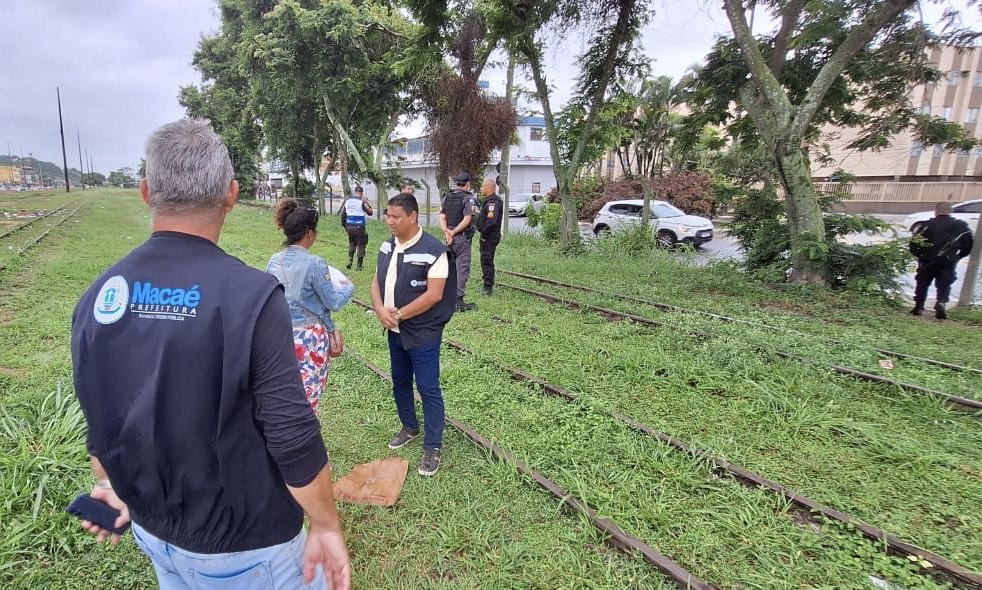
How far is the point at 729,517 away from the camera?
280 cm

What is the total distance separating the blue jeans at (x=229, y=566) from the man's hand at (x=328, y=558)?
3 cm

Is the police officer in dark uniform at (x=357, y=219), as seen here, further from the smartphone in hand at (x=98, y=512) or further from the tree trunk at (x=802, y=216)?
the smartphone in hand at (x=98, y=512)

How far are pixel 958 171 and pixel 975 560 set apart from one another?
4253cm

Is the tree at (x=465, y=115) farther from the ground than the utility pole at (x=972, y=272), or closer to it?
farther from the ground

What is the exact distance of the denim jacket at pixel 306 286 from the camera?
271 centimetres

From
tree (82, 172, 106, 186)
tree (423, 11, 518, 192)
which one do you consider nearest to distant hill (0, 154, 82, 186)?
tree (82, 172, 106, 186)

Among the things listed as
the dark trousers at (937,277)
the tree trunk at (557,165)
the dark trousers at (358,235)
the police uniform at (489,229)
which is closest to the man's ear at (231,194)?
the police uniform at (489,229)

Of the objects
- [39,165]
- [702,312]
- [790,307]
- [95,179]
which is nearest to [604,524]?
[702,312]

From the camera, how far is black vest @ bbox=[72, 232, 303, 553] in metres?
1.07

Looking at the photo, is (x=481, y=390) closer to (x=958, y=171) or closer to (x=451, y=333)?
(x=451, y=333)

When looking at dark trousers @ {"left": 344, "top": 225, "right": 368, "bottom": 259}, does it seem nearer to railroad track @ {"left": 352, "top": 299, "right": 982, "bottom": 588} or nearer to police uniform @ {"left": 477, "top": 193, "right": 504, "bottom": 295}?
police uniform @ {"left": 477, "top": 193, "right": 504, "bottom": 295}

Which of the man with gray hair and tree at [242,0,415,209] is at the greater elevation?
tree at [242,0,415,209]

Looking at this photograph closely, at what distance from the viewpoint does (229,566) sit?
120cm

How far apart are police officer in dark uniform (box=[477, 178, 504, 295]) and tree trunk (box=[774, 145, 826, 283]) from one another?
16.4 feet
